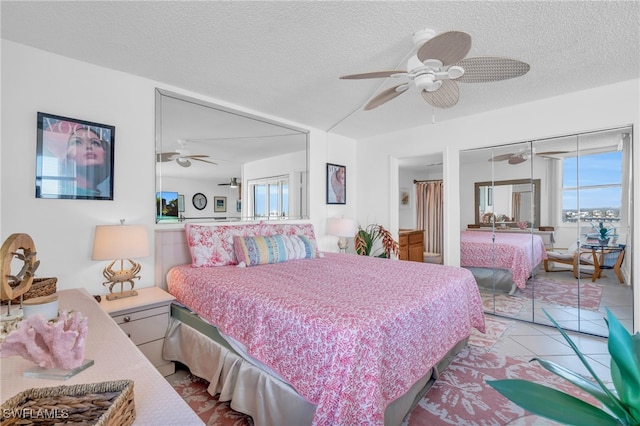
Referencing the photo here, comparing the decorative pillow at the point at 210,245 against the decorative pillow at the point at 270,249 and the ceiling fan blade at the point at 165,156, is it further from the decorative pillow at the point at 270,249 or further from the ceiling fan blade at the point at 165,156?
the ceiling fan blade at the point at 165,156

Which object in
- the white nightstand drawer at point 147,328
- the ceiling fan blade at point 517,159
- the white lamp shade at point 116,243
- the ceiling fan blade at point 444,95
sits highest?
the ceiling fan blade at point 444,95

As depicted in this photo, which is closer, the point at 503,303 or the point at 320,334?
the point at 320,334

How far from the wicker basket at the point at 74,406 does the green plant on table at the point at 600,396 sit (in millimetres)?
811

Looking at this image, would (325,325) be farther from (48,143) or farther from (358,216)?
(358,216)

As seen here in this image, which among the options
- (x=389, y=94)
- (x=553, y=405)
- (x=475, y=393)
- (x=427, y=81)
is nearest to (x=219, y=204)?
(x=389, y=94)

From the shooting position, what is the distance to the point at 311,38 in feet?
6.70

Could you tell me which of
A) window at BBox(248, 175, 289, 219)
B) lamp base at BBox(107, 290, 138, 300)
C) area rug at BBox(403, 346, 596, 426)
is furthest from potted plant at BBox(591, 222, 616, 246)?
lamp base at BBox(107, 290, 138, 300)

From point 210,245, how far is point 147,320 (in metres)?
0.78

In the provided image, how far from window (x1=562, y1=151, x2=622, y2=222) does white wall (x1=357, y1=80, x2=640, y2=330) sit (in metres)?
0.15

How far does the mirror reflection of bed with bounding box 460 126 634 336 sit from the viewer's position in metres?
2.83

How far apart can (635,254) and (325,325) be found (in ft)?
10.2

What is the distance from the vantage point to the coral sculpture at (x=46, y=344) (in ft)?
2.93

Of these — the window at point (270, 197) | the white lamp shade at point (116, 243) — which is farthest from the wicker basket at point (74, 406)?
the window at point (270, 197)

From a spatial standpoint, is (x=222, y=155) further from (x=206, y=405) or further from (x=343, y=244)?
(x=206, y=405)
